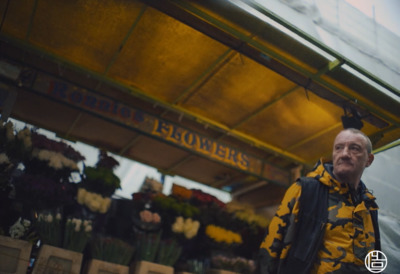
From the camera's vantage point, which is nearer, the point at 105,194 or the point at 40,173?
the point at 40,173

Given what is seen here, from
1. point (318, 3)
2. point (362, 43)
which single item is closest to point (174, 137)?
point (318, 3)

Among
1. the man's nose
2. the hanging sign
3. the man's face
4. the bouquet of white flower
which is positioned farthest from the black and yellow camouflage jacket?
the hanging sign

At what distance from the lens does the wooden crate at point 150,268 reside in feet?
11.5

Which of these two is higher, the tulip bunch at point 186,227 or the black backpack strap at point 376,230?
the black backpack strap at point 376,230

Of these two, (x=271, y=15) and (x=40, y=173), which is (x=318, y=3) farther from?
(x=40, y=173)

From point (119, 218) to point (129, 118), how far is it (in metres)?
1.47

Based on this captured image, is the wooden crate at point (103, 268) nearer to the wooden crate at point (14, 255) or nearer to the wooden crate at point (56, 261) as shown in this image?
the wooden crate at point (56, 261)

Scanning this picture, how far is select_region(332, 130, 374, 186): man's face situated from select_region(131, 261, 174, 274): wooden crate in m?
2.01

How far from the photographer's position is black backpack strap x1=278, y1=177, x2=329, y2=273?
289 centimetres

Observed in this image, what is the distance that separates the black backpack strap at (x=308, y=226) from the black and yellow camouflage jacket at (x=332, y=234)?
1 centimetres

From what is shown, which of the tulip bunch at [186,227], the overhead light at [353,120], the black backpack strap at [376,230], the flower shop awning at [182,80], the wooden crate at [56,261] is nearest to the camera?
the wooden crate at [56,261]

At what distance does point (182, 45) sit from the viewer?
4035 millimetres

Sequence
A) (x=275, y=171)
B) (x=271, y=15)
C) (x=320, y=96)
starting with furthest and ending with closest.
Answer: (x=275, y=171) → (x=320, y=96) → (x=271, y=15)

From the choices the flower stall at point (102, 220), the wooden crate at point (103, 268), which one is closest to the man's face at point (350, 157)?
the flower stall at point (102, 220)
